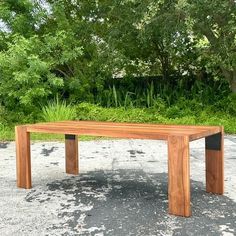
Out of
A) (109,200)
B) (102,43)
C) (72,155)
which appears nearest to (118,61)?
(102,43)

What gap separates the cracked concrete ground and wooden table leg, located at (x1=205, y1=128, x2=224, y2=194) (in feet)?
0.27

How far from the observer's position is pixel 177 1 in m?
7.01

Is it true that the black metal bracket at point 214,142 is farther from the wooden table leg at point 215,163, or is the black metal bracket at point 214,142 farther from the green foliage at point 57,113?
the green foliage at point 57,113

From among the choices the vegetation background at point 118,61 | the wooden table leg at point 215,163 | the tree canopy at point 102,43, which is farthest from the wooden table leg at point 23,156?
the tree canopy at point 102,43

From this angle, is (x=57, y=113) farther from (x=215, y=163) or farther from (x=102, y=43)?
(x=215, y=163)

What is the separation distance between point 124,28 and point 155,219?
250 inches

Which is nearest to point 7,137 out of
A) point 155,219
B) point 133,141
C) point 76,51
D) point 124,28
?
point 133,141

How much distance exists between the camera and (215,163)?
122 inches

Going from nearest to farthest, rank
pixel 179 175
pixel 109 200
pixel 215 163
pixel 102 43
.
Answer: pixel 179 175, pixel 109 200, pixel 215 163, pixel 102 43

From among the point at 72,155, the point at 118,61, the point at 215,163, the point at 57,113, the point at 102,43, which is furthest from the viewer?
the point at 102,43

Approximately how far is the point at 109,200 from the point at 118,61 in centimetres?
603

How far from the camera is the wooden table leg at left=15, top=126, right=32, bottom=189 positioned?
3.33m

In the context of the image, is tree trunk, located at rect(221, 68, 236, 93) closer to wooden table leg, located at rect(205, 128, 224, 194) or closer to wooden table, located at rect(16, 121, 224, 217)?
wooden table, located at rect(16, 121, 224, 217)

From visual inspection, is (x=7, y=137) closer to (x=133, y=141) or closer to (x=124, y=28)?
(x=133, y=141)
